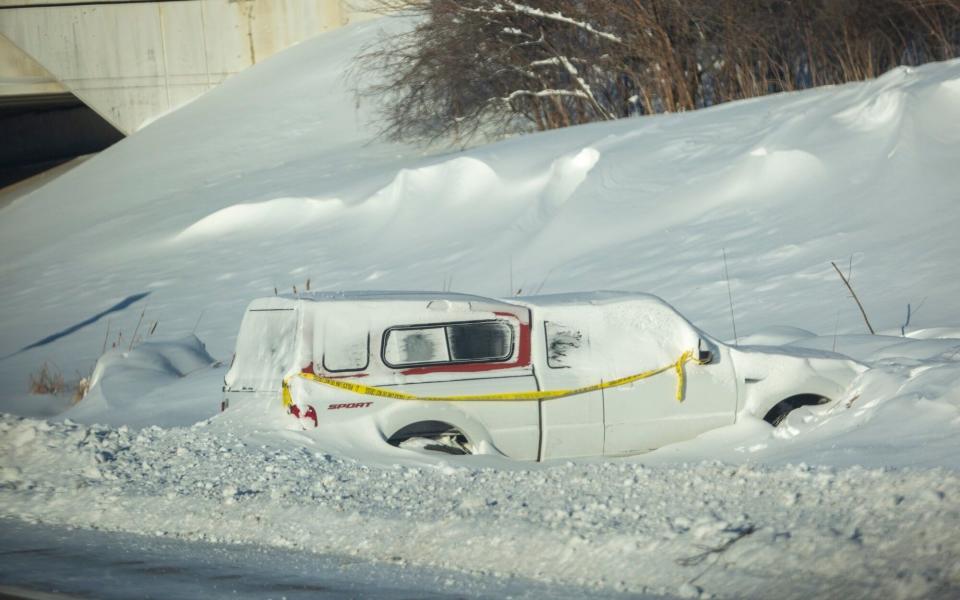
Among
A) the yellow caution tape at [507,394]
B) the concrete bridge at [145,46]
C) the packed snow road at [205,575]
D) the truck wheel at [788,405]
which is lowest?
the packed snow road at [205,575]

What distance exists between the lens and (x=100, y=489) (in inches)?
325

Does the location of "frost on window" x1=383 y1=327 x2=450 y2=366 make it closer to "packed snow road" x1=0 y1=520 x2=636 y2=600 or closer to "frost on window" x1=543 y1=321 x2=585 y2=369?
"frost on window" x1=543 y1=321 x2=585 y2=369

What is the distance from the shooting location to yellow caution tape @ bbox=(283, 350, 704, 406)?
834cm

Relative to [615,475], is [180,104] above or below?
above

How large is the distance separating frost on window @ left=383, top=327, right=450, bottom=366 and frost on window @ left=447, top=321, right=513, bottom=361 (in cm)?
8

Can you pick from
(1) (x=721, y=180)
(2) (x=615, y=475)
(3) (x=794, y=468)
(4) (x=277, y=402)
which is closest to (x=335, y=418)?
(4) (x=277, y=402)

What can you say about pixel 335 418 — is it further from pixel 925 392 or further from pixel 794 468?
pixel 925 392

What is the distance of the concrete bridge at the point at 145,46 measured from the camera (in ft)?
126

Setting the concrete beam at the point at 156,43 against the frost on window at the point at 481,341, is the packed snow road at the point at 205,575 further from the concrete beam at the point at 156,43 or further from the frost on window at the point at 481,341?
the concrete beam at the point at 156,43

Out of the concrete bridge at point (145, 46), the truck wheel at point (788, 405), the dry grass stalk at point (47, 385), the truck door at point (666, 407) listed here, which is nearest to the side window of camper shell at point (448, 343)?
the truck door at point (666, 407)

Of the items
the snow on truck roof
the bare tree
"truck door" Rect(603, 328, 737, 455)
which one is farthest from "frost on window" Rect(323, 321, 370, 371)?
the bare tree

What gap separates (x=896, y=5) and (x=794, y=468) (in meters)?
18.8

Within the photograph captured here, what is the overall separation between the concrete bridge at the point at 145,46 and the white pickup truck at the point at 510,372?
1223 inches

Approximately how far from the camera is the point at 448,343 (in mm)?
8555
